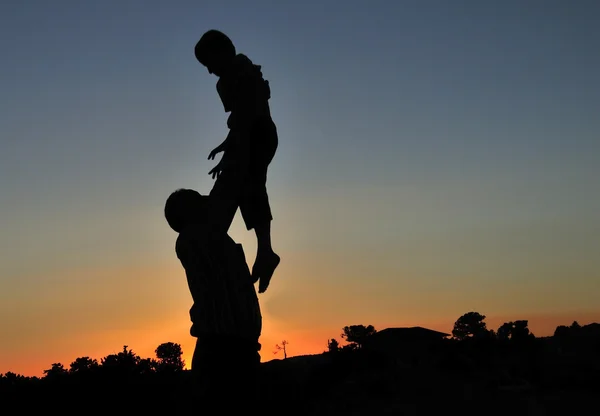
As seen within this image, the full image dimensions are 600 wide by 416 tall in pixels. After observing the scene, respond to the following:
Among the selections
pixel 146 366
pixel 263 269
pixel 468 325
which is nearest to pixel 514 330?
pixel 468 325

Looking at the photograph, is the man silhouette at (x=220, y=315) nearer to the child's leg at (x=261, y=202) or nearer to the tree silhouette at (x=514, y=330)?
the child's leg at (x=261, y=202)

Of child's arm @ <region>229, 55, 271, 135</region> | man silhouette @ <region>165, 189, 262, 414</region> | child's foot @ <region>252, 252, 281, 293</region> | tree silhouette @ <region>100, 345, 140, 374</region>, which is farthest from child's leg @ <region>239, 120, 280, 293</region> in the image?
tree silhouette @ <region>100, 345, 140, 374</region>

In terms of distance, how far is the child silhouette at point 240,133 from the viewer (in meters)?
6.61

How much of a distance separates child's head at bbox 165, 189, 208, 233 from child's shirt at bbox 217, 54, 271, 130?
751mm

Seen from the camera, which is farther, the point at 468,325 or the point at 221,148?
the point at 468,325

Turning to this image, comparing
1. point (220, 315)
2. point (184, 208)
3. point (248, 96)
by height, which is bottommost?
point (220, 315)

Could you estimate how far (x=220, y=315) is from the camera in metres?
6.18

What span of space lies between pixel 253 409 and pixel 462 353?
61042mm

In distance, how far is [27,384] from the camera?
23578 mm

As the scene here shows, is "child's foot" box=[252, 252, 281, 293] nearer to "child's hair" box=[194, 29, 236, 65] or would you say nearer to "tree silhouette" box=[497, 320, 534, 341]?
"child's hair" box=[194, 29, 236, 65]

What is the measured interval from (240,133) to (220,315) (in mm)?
1699

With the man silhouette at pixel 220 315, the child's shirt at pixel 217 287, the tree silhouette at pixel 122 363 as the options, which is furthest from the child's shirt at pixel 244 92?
the tree silhouette at pixel 122 363

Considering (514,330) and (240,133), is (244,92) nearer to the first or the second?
(240,133)

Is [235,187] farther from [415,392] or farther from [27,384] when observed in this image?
[415,392]
